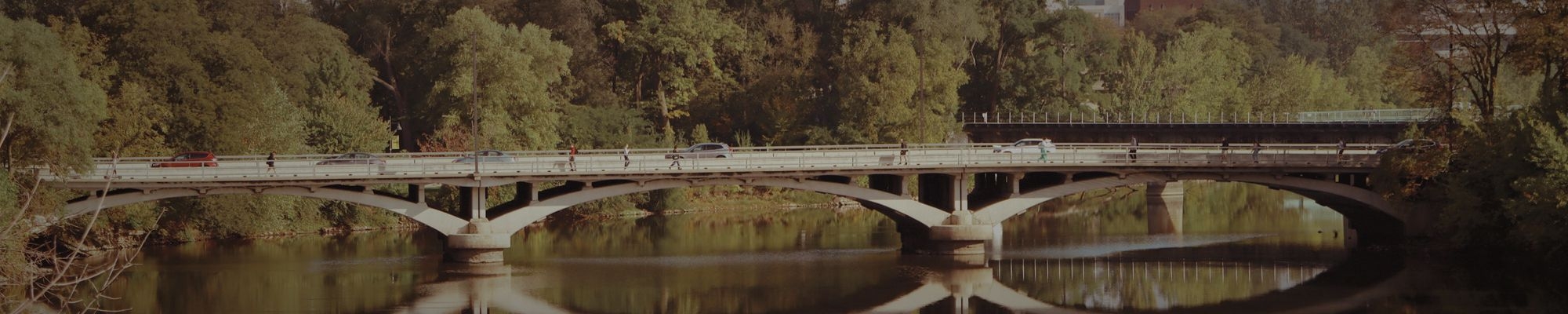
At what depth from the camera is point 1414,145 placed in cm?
7650

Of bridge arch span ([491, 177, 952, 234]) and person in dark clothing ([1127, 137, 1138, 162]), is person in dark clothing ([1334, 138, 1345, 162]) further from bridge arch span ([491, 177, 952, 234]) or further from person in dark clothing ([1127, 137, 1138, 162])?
bridge arch span ([491, 177, 952, 234])

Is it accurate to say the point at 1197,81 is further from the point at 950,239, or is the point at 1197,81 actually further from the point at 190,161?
the point at 190,161

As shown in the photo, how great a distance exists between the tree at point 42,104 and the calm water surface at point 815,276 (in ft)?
17.5

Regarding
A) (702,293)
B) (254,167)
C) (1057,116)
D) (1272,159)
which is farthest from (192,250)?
(1057,116)

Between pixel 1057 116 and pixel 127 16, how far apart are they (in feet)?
217

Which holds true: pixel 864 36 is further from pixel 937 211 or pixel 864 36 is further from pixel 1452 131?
pixel 1452 131

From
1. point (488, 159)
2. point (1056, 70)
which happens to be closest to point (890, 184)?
point (488, 159)

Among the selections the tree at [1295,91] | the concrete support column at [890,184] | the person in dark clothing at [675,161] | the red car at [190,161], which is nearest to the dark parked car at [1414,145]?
the concrete support column at [890,184]

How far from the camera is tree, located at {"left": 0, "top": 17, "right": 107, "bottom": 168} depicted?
64.8 meters

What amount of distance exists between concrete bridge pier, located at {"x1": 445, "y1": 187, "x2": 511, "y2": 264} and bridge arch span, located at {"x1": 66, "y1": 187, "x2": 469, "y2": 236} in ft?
1.35

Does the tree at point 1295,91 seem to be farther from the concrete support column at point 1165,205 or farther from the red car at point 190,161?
the red car at point 190,161

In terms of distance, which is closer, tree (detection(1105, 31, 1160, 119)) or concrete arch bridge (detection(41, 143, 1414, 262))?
concrete arch bridge (detection(41, 143, 1414, 262))

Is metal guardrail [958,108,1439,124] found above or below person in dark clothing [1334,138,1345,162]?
above

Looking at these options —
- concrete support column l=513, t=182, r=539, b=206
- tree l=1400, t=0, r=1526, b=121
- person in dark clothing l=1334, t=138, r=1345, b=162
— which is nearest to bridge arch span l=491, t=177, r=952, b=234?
concrete support column l=513, t=182, r=539, b=206
